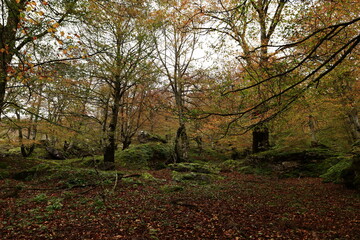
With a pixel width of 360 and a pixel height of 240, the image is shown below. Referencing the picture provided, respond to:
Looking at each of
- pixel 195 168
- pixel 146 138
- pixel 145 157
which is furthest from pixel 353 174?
pixel 146 138

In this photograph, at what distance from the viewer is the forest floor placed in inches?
147

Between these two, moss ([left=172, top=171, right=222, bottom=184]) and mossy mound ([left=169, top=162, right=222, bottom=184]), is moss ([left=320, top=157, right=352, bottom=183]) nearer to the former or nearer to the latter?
mossy mound ([left=169, top=162, right=222, bottom=184])

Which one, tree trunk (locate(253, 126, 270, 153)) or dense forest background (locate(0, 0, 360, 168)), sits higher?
dense forest background (locate(0, 0, 360, 168))

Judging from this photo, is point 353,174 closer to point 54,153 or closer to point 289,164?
point 289,164

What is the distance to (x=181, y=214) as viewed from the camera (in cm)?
476

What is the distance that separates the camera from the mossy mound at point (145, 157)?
13277mm

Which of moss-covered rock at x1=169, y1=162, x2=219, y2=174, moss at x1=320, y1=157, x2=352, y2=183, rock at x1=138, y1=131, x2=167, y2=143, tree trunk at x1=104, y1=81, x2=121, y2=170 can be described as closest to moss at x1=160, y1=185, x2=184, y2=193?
moss-covered rock at x1=169, y1=162, x2=219, y2=174

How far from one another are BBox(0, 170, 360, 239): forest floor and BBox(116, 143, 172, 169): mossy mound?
6.29m

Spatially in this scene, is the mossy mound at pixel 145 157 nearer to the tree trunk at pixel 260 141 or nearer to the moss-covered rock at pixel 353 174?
the tree trunk at pixel 260 141

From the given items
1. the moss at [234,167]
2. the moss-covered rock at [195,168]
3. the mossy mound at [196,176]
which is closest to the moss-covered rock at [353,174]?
the mossy mound at [196,176]

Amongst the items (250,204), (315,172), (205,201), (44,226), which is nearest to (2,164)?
(44,226)

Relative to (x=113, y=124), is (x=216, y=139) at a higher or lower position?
lower

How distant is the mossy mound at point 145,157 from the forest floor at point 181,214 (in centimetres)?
629

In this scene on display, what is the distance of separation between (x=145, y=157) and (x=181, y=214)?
9.61 meters
